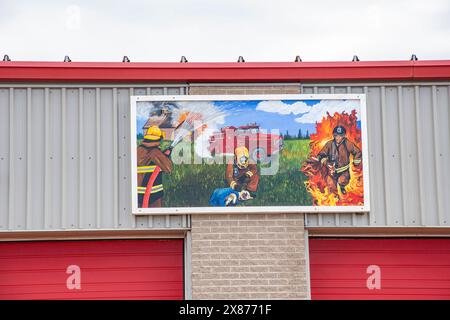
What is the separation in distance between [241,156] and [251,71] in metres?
1.37

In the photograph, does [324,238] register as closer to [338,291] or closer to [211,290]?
[338,291]

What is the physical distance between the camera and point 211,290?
17.0m

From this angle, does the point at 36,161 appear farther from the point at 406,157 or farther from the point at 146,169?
the point at 406,157

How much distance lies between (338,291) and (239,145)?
2863 mm

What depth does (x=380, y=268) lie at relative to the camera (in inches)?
703

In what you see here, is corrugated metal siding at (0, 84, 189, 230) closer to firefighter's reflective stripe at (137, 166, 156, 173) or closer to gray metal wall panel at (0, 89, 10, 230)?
gray metal wall panel at (0, 89, 10, 230)

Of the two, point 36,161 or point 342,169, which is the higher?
point 36,161

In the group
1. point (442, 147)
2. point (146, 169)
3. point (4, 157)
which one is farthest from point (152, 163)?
point (442, 147)

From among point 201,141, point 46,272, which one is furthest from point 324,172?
point 46,272

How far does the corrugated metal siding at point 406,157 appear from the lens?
57.1ft

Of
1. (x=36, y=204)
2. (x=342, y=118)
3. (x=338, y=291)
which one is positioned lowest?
(x=338, y=291)

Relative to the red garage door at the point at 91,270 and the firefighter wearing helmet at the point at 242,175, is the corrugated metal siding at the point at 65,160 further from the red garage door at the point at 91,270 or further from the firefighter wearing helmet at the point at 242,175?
the firefighter wearing helmet at the point at 242,175

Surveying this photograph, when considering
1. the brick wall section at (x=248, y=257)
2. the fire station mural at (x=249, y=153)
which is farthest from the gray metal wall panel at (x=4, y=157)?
the brick wall section at (x=248, y=257)

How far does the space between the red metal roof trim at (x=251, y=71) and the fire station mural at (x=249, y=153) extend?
32cm
